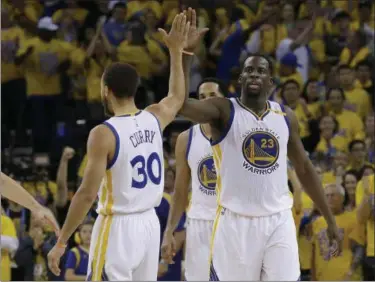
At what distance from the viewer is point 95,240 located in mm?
7195

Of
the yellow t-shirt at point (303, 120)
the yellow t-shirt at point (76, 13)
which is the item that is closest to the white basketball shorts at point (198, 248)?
the yellow t-shirt at point (303, 120)

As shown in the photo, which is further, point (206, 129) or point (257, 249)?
point (206, 129)

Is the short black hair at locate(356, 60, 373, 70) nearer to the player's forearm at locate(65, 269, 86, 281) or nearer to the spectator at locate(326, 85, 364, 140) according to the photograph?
the spectator at locate(326, 85, 364, 140)

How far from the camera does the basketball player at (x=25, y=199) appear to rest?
6969 millimetres

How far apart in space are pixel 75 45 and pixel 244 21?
2.48 m

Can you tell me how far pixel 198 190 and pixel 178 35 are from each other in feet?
7.72

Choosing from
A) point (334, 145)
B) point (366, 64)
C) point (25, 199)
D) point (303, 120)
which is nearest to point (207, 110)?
point (25, 199)

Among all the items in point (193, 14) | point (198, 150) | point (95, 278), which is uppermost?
point (193, 14)

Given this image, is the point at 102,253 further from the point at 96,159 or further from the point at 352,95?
the point at 352,95

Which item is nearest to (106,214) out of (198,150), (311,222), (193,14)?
(193,14)

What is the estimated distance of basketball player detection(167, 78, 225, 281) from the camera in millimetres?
9594

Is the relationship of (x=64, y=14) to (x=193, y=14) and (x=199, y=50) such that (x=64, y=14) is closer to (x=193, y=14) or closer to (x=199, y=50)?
(x=199, y=50)

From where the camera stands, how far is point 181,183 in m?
9.69

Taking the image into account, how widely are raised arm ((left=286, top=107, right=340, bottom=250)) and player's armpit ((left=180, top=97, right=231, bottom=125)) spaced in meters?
0.52
